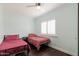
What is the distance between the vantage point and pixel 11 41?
113 centimetres

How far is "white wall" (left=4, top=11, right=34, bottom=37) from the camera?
113 cm

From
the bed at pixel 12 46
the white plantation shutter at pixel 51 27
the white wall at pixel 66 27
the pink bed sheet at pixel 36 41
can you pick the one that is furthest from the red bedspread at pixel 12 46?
the white plantation shutter at pixel 51 27

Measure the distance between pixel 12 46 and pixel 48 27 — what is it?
2.07 feet

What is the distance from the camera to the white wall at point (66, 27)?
1.12 m

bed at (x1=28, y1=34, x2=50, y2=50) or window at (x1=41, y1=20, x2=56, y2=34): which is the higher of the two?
window at (x1=41, y1=20, x2=56, y2=34)

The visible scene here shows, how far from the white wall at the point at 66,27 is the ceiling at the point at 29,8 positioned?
7 cm

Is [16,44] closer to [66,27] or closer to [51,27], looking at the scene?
[51,27]

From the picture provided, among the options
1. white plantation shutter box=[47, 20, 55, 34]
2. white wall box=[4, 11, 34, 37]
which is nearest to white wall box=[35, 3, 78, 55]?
white plantation shutter box=[47, 20, 55, 34]

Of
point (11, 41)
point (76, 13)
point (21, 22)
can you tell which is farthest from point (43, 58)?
point (76, 13)

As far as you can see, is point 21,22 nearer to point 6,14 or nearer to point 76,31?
point 6,14

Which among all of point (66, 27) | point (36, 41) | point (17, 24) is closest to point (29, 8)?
point (17, 24)

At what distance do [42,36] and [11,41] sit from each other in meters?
0.49

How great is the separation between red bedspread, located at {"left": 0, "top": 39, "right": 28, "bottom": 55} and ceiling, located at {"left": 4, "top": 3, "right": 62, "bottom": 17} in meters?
0.46

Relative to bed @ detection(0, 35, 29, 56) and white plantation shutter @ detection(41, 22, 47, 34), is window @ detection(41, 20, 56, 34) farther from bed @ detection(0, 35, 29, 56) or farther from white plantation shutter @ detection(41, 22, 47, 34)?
bed @ detection(0, 35, 29, 56)
